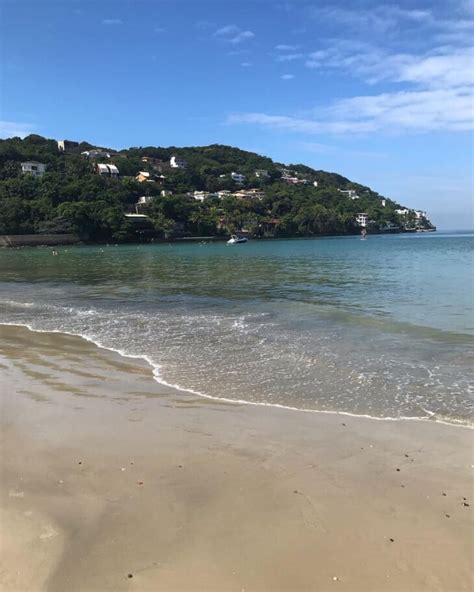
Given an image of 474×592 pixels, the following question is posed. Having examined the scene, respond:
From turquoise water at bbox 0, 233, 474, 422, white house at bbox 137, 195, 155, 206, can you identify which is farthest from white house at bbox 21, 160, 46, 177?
turquoise water at bbox 0, 233, 474, 422

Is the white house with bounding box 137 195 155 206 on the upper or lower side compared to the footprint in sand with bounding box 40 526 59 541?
upper

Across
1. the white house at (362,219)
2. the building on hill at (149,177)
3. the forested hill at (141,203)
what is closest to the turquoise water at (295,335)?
the forested hill at (141,203)

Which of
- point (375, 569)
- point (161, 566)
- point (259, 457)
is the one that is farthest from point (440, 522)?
point (161, 566)

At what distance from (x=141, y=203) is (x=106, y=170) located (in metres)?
30.9

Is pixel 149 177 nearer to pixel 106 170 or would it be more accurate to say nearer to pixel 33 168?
pixel 106 170

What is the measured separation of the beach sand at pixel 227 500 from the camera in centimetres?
329

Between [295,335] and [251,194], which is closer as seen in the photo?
[295,335]

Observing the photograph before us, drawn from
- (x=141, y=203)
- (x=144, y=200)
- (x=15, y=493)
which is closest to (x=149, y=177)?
(x=144, y=200)

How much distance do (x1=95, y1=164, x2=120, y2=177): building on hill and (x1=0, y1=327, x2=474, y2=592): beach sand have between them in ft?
509

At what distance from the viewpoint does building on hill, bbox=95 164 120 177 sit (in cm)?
15519

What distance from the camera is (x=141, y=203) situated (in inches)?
5369

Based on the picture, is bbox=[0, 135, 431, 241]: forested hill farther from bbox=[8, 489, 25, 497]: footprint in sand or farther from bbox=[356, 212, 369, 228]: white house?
bbox=[8, 489, 25, 497]: footprint in sand

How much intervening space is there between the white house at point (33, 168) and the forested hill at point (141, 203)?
0.90 feet

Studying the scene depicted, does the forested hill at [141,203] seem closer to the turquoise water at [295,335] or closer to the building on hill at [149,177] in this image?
the building on hill at [149,177]
